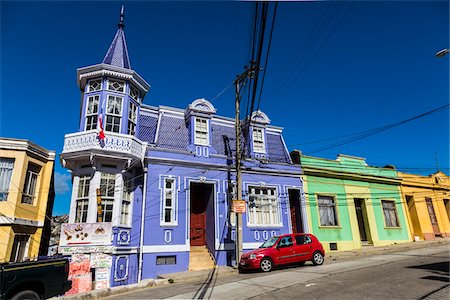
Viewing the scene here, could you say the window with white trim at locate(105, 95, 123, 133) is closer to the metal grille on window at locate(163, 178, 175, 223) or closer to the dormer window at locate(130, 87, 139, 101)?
the dormer window at locate(130, 87, 139, 101)

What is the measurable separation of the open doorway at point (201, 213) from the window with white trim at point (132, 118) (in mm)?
4572

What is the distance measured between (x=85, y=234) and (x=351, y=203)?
689 inches

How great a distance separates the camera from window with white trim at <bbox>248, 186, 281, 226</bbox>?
17908 mm

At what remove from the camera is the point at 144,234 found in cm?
1445

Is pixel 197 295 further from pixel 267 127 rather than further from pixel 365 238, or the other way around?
pixel 365 238

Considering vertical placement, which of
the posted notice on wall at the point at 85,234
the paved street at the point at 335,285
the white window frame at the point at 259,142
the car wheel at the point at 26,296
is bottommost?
the paved street at the point at 335,285

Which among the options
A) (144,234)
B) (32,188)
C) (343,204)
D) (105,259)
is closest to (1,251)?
(32,188)

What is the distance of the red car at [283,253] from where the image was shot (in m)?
12.9

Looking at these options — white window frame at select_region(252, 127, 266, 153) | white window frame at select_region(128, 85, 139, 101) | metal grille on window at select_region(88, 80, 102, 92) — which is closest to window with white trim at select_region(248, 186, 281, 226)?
white window frame at select_region(252, 127, 266, 153)

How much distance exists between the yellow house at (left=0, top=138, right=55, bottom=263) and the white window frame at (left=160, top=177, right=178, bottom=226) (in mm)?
6257

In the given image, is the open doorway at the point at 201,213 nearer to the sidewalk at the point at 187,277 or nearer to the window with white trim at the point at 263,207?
the window with white trim at the point at 263,207

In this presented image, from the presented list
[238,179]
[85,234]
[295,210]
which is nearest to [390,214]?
[295,210]

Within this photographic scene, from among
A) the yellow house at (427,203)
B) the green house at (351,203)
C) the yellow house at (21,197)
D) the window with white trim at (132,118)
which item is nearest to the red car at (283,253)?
the green house at (351,203)

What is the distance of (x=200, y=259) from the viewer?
15.7 metres
